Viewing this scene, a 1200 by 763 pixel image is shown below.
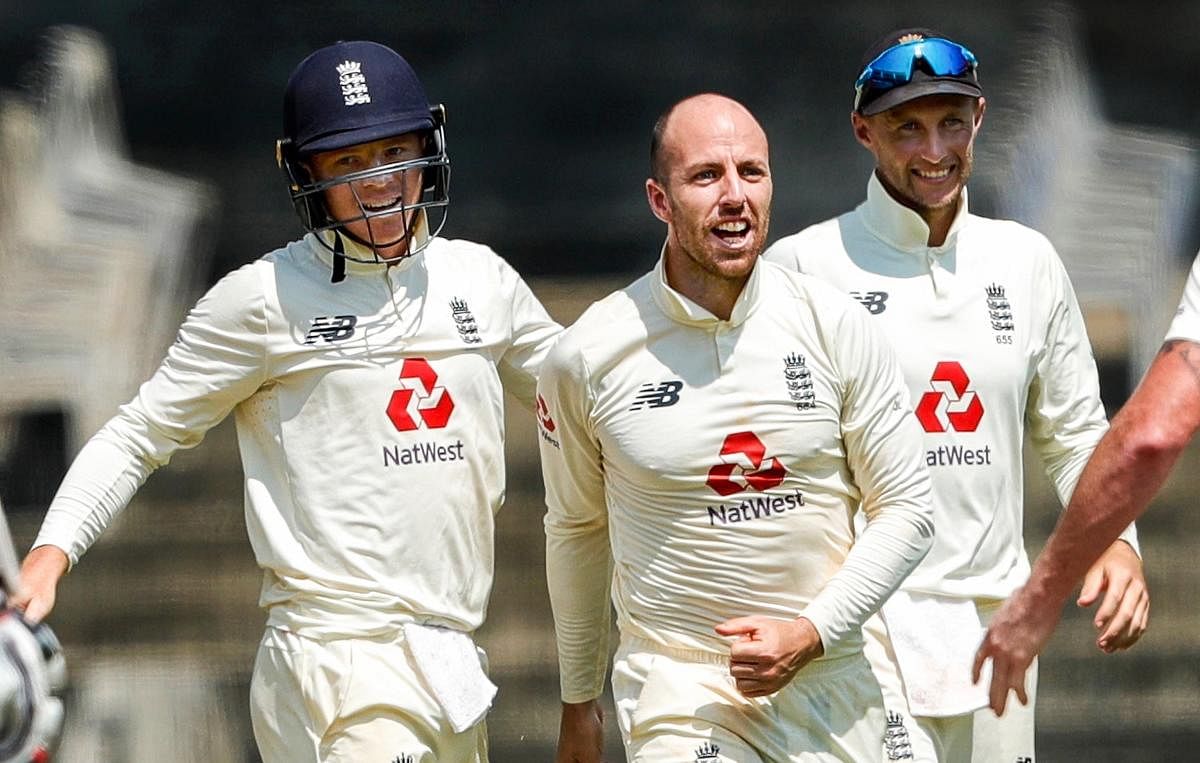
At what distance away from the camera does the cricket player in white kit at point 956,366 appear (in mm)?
3662

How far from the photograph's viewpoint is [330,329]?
371 cm

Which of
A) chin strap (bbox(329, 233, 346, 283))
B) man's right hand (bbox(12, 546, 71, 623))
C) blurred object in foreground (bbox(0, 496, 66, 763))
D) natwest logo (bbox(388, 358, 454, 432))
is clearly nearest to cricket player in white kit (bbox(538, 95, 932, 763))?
natwest logo (bbox(388, 358, 454, 432))

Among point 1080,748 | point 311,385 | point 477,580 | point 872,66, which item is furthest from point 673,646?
point 1080,748

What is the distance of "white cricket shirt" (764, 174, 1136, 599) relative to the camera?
12.4 ft

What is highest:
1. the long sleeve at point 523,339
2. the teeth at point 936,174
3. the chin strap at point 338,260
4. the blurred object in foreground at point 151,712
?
the teeth at point 936,174

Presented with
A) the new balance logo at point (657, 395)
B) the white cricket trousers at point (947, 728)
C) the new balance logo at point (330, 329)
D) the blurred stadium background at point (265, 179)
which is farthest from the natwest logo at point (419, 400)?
the blurred stadium background at point (265, 179)

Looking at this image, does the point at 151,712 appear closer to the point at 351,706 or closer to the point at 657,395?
the point at 351,706

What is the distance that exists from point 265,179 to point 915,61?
204cm

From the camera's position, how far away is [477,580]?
3777 millimetres

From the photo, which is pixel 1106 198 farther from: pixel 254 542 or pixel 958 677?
pixel 254 542

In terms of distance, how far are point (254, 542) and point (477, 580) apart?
420 mm

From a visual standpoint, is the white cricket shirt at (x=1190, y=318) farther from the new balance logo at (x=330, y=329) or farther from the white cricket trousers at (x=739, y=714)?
the new balance logo at (x=330, y=329)

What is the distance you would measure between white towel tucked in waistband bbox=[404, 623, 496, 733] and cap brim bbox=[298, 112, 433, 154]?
886mm

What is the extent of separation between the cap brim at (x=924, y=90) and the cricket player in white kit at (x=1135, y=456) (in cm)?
130
